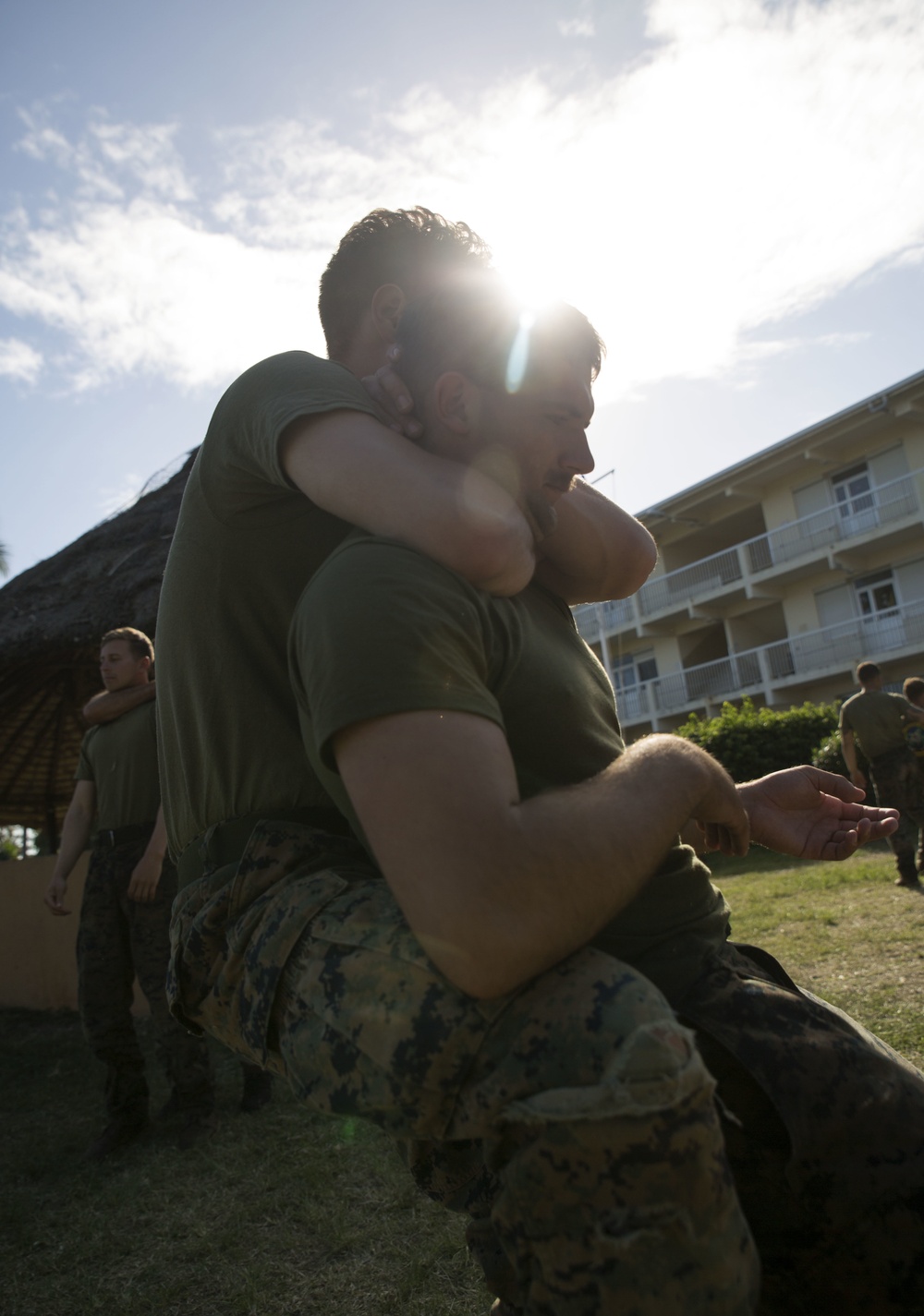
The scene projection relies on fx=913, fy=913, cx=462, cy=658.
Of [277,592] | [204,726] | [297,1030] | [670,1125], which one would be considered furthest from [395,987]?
[277,592]

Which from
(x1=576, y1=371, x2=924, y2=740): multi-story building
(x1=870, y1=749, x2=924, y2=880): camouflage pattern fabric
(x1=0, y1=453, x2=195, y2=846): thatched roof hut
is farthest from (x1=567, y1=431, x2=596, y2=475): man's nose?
(x1=576, y1=371, x2=924, y2=740): multi-story building

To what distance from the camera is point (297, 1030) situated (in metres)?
1.26

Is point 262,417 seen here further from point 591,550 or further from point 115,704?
point 115,704

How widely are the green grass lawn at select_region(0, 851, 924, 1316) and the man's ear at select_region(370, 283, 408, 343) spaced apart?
2.55 m

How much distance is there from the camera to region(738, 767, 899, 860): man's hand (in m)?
1.76

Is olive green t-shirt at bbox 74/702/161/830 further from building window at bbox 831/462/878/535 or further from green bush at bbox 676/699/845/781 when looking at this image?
building window at bbox 831/462/878/535

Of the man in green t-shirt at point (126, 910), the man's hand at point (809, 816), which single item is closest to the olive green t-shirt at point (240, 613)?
the man's hand at point (809, 816)

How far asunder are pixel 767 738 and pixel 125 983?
1418 centimetres

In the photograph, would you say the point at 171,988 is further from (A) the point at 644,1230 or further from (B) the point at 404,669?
(A) the point at 644,1230

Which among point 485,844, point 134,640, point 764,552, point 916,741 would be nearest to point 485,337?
point 485,844

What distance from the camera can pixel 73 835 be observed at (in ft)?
17.6

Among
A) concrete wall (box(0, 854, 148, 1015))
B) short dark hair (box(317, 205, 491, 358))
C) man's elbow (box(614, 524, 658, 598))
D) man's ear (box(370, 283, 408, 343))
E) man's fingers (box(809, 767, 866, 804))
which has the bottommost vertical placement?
concrete wall (box(0, 854, 148, 1015))

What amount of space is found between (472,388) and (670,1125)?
3.87ft

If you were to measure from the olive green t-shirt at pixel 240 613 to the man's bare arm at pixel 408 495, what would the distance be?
0.32 ft
